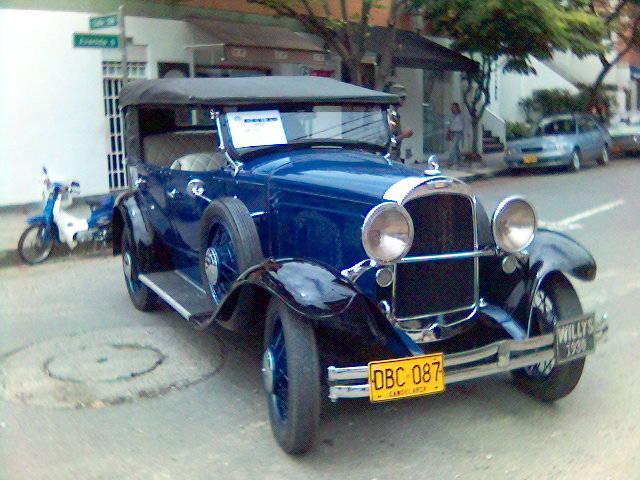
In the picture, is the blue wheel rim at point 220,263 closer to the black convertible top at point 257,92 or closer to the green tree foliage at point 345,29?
the black convertible top at point 257,92

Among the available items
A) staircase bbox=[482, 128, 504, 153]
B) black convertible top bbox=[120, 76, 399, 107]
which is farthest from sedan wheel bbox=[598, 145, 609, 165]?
black convertible top bbox=[120, 76, 399, 107]

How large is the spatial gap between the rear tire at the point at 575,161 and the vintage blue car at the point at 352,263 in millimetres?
14345

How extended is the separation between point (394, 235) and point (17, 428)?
2.49 meters

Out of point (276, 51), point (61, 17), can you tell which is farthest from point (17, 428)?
point (276, 51)

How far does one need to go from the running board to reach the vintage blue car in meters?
0.03

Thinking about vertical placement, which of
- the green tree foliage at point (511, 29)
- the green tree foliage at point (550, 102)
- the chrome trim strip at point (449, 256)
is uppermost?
the green tree foliage at point (511, 29)

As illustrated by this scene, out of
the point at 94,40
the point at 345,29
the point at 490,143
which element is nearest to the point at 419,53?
the point at 345,29

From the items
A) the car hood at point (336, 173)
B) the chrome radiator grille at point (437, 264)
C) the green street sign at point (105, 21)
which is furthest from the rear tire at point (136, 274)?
the green street sign at point (105, 21)

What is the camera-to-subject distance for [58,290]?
8.02 m

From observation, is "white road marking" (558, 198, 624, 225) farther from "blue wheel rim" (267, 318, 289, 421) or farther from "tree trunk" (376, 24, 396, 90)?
"blue wheel rim" (267, 318, 289, 421)

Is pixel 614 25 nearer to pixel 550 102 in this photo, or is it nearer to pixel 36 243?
pixel 550 102

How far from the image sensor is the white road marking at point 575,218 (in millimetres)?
11049

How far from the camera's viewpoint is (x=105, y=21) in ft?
34.0

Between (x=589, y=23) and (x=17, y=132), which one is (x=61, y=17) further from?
(x=589, y=23)
